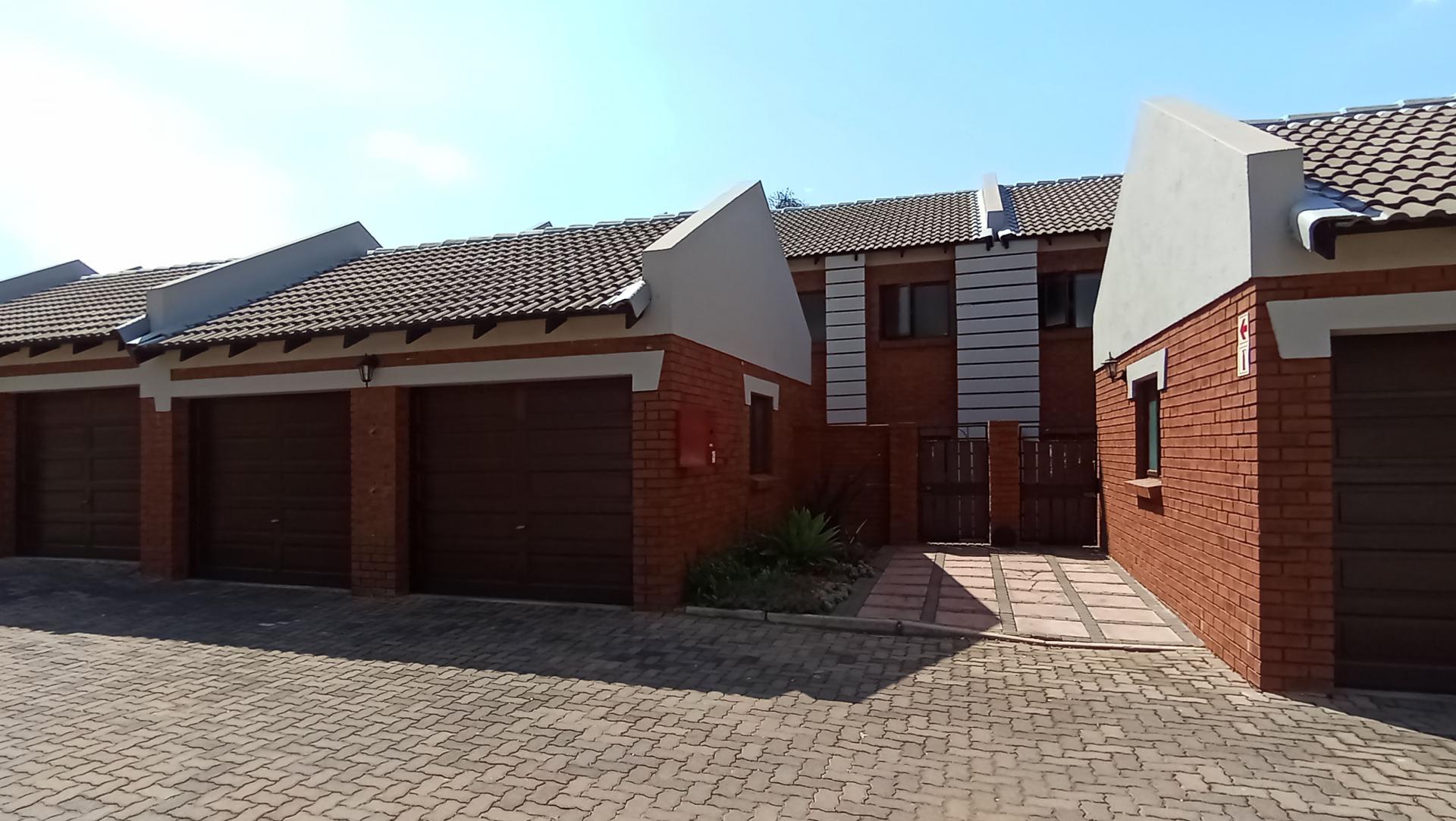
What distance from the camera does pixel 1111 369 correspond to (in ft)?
31.8

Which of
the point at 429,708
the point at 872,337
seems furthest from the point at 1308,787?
→ the point at 872,337

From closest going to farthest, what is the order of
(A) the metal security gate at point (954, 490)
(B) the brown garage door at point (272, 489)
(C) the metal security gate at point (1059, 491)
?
(B) the brown garage door at point (272, 489) → (C) the metal security gate at point (1059, 491) → (A) the metal security gate at point (954, 490)

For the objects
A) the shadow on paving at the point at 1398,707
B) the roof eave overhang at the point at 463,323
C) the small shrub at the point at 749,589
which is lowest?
the shadow on paving at the point at 1398,707

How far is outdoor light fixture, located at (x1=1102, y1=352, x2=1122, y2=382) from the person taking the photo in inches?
373

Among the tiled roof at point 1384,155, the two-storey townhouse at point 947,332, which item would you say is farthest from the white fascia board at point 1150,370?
the two-storey townhouse at point 947,332

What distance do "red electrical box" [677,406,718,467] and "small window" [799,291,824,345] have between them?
8.68 metres

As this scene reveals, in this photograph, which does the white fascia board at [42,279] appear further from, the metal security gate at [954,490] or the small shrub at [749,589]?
the metal security gate at [954,490]

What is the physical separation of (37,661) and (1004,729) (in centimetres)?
749

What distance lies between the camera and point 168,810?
3568 mm

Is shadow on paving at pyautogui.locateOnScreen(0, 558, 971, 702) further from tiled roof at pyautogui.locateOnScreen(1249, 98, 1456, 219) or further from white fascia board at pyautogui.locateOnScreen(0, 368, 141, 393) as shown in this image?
tiled roof at pyautogui.locateOnScreen(1249, 98, 1456, 219)

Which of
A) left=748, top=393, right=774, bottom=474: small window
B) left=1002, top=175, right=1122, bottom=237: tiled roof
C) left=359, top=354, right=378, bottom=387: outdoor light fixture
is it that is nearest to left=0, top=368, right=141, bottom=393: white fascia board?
left=359, top=354, right=378, bottom=387: outdoor light fixture

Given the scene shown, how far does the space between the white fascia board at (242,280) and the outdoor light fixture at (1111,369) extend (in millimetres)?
11682

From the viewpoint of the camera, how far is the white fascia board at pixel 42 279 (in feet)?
44.5

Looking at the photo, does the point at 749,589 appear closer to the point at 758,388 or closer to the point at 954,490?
the point at 758,388
